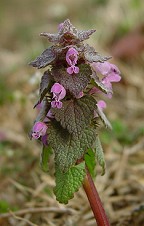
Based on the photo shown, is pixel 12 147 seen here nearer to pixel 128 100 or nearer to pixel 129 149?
pixel 129 149

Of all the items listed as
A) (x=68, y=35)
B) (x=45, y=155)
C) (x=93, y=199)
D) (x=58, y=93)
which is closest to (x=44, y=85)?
(x=58, y=93)

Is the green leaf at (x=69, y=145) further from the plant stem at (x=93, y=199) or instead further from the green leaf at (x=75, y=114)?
the plant stem at (x=93, y=199)

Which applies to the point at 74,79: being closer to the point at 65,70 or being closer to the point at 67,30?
the point at 65,70

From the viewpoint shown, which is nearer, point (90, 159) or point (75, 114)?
point (75, 114)

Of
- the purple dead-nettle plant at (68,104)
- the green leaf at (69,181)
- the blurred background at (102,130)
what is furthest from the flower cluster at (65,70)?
the blurred background at (102,130)

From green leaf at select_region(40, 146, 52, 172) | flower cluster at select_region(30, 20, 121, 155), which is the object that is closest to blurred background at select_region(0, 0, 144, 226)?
green leaf at select_region(40, 146, 52, 172)

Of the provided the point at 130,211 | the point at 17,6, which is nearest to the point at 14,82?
the point at 130,211
